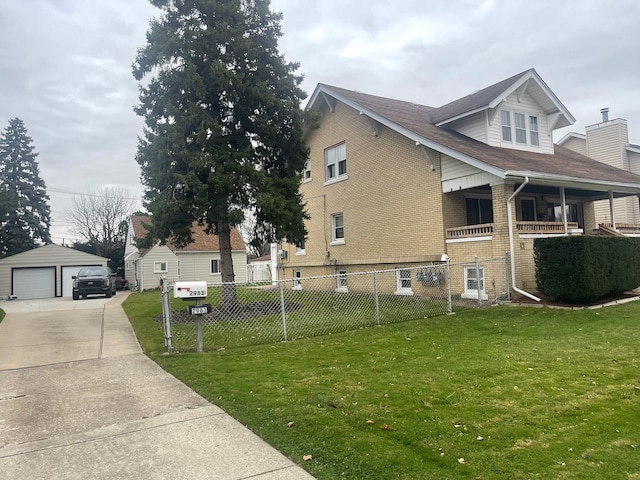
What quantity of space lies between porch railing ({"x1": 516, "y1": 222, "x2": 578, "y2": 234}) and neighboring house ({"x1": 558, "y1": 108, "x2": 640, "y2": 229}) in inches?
456

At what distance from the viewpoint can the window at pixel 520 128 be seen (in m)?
16.0

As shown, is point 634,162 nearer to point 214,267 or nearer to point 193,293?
point 193,293

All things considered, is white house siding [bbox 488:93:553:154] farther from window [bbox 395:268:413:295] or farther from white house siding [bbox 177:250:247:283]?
white house siding [bbox 177:250:247:283]

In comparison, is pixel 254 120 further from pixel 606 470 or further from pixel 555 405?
pixel 606 470

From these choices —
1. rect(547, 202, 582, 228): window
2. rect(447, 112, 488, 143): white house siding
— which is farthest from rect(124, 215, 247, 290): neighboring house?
rect(547, 202, 582, 228): window

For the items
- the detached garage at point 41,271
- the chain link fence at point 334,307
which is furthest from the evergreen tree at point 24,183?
the chain link fence at point 334,307

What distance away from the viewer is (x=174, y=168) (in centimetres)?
1252

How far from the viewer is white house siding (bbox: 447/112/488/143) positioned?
15.2 metres

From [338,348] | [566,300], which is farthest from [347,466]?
[566,300]

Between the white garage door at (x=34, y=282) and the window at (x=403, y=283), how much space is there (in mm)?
24404

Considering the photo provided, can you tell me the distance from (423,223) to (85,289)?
17770 mm

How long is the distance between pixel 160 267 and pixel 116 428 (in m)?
28.2

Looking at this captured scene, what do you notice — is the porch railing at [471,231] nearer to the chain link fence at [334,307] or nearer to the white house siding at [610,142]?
the chain link fence at [334,307]

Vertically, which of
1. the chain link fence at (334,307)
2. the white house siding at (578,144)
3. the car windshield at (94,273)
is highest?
the white house siding at (578,144)
